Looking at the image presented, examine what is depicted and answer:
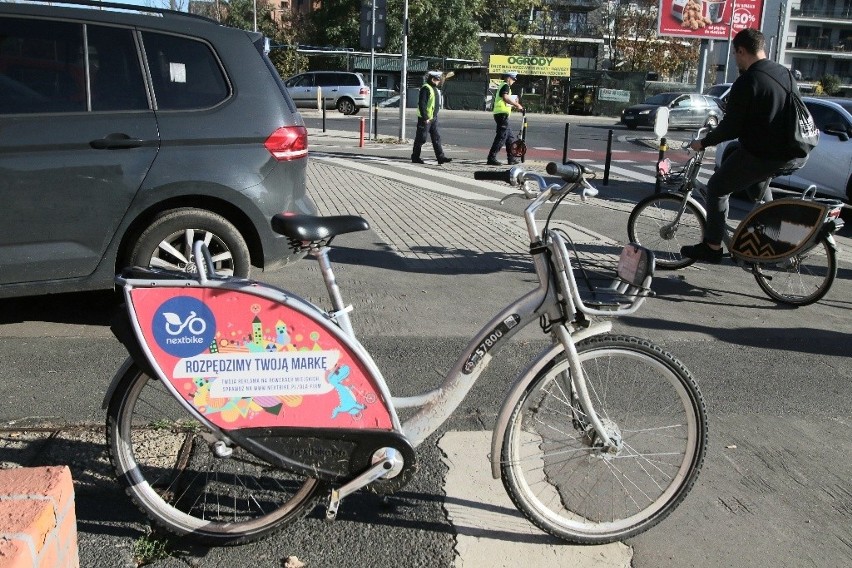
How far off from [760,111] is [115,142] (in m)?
4.74

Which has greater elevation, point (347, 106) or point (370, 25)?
point (370, 25)

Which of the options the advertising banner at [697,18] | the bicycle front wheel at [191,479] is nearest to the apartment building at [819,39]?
the advertising banner at [697,18]

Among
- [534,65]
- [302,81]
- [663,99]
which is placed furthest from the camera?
[534,65]

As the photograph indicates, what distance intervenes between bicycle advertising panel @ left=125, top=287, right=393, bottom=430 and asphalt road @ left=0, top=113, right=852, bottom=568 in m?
0.56

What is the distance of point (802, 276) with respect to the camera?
6.90 metres

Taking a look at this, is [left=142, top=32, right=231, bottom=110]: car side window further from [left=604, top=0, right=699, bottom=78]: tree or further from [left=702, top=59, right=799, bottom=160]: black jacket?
[left=604, top=0, right=699, bottom=78]: tree

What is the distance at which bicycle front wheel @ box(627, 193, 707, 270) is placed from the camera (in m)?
7.62

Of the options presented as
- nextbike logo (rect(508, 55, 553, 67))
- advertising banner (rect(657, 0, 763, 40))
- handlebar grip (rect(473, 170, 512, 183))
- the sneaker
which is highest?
advertising banner (rect(657, 0, 763, 40))

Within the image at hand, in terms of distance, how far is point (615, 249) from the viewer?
345 inches

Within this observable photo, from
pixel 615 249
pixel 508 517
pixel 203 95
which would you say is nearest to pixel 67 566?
pixel 508 517

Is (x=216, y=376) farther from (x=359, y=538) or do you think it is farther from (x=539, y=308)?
(x=539, y=308)

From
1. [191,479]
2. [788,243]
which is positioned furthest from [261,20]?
[191,479]

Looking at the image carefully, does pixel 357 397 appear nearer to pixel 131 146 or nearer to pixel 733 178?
pixel 131 146

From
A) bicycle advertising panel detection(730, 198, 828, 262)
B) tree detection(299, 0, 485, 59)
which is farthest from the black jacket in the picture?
tree detection(299, 0, 485, 59)
